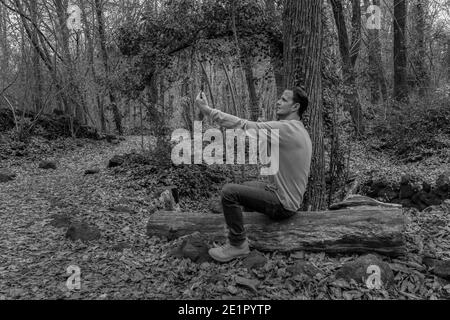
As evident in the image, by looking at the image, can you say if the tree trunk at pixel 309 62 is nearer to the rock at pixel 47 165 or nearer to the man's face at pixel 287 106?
the man's face at pixel 287 106

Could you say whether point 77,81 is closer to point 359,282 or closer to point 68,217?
point 68,217

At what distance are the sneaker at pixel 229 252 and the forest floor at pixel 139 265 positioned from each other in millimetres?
74

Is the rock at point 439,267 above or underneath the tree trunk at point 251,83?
underneath

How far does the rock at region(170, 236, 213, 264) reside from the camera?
14.0ft

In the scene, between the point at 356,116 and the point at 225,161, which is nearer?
the point at 225,161

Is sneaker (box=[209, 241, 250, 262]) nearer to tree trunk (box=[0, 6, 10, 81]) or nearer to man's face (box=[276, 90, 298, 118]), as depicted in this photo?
man's face (box=[276, 90, 298, 118])

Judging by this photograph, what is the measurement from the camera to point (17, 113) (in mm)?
13961

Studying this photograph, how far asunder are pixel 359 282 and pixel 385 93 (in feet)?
49.9

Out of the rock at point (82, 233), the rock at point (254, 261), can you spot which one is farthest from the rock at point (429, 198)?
the rock at point (82, 233)

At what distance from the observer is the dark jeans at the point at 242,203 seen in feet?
13.0

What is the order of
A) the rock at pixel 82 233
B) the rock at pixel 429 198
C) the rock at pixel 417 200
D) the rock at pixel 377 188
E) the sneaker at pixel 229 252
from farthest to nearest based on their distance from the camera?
the rock at pixel 377 188 < the rock at pixel 417 200 < the rock at pixel 429 198 < the rock at pixel 82 233 < the sneaker at pixel 229 252
